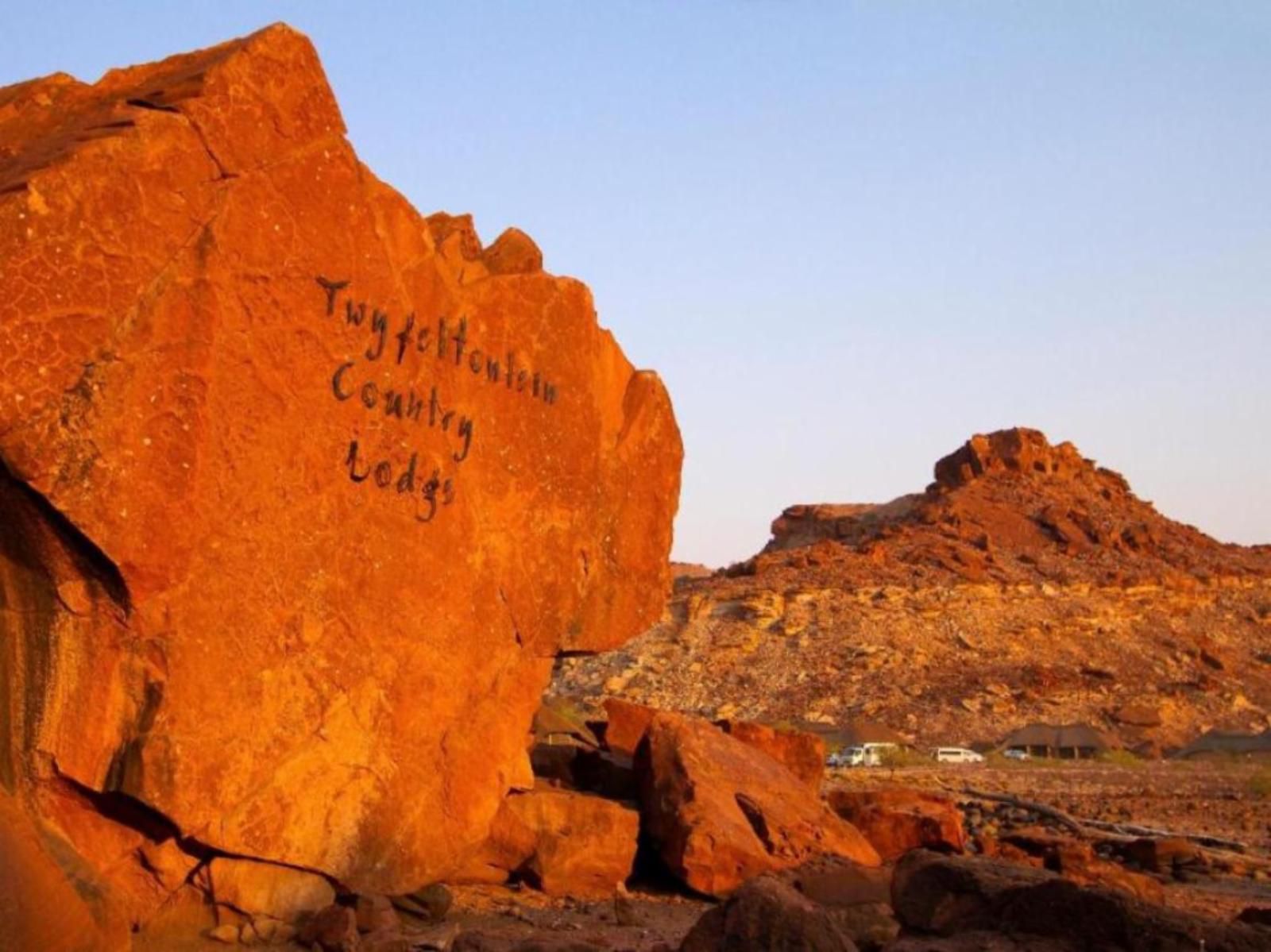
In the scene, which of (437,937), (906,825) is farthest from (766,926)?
(906,825)

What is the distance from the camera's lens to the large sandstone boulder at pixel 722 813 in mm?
9781

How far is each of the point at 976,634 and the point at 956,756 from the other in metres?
10.3

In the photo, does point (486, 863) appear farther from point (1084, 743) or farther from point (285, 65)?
point (1084, 743)

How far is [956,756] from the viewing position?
30141mm

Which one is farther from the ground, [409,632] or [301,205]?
[301,205]

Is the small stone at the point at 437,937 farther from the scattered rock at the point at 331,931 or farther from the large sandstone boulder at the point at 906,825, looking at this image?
the large sandstone boulder at the point at 906,825

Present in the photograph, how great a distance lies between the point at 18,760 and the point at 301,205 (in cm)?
332

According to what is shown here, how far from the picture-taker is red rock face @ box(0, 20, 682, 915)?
6.92 meters

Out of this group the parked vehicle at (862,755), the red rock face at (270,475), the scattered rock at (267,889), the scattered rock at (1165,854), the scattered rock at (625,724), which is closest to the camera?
the red rock face at (270,475)

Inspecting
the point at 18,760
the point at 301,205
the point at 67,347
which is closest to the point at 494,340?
the point at 301,205

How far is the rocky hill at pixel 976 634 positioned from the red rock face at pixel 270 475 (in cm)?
2603

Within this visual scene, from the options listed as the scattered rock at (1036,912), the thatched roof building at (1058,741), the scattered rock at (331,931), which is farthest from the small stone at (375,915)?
the thatched roof building at (1058,741)

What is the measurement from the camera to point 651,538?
10.6 m

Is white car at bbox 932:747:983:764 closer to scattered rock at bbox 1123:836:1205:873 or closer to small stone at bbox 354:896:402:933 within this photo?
scattered rock at bbox 1123:836:1205:873
